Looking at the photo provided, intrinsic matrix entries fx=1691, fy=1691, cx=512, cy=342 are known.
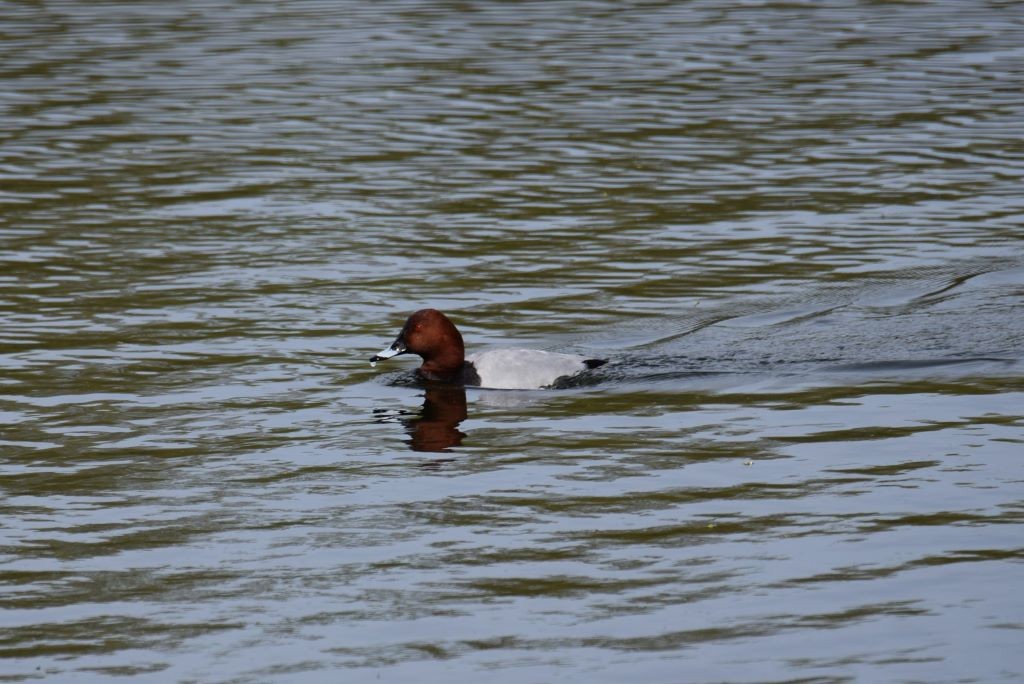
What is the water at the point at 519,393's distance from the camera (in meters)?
7.52

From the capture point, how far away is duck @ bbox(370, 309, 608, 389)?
12.0 meters

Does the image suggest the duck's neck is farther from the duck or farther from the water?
the water

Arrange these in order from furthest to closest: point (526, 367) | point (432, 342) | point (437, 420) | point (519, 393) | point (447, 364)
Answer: point (447, 364)
point (432, 342)
point (519, 393)
point (526, 367)
point (437, 420)

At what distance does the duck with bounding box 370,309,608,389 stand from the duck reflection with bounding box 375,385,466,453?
6.3 inches

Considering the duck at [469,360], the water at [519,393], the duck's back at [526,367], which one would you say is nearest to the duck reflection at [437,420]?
the water at [519,393]

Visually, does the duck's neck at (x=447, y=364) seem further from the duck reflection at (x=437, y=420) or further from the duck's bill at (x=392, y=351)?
the duck's bill at (x=392, y=351)

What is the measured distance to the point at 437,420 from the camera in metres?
11.4

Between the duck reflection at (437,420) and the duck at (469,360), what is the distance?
0.52ft

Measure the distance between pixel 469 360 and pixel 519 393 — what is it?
59 centimetres

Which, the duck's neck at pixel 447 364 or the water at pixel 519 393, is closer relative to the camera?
the water at pixel 519 393

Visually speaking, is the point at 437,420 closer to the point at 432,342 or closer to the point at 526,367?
the point at 526,367

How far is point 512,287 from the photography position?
14961mm

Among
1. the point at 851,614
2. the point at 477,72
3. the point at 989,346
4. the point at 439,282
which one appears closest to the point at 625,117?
the point at 477,72

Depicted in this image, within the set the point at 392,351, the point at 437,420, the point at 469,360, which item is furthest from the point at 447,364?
the point at 437,420
